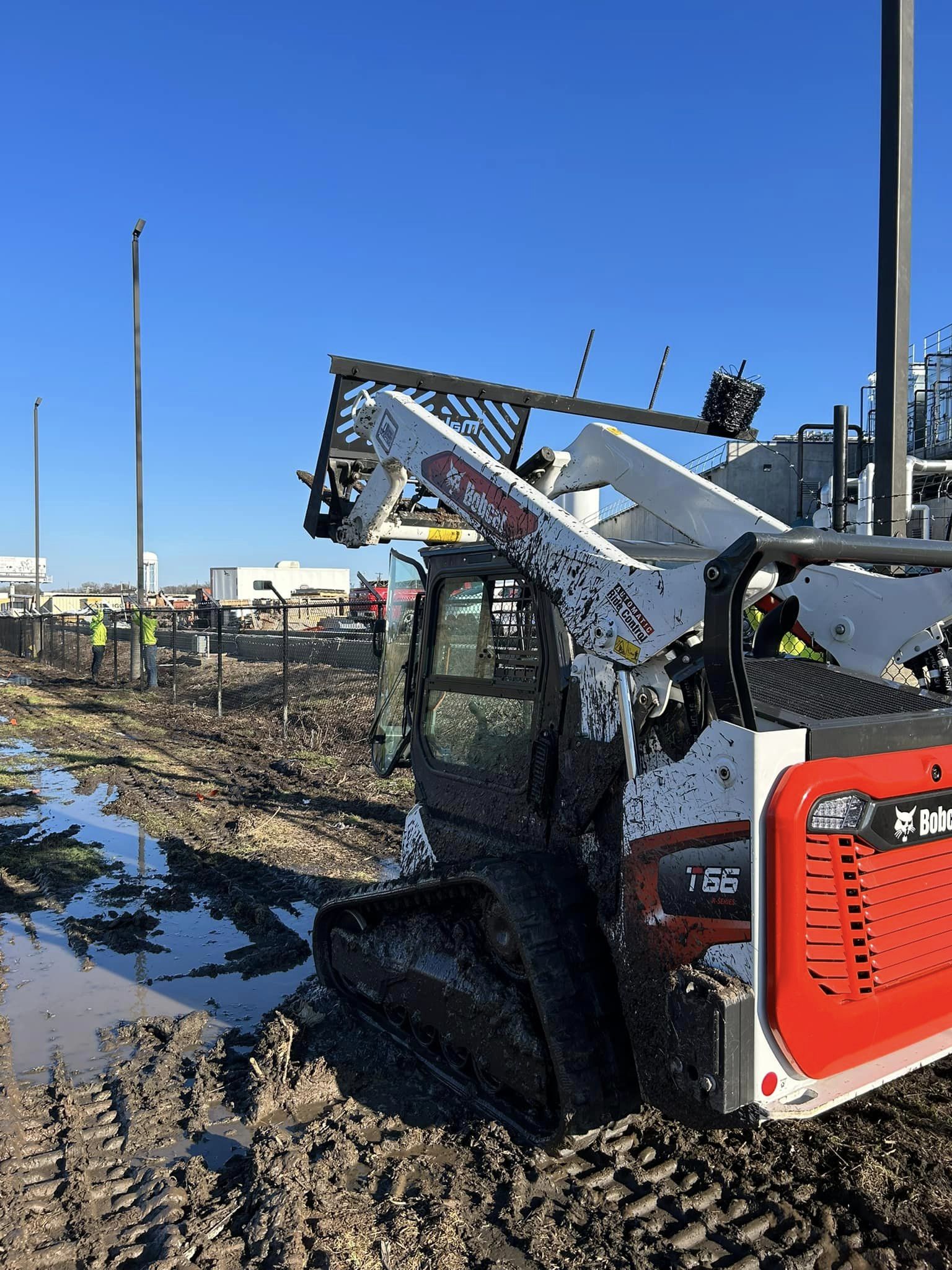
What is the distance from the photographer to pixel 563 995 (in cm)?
300

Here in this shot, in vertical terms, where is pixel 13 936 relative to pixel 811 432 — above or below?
below

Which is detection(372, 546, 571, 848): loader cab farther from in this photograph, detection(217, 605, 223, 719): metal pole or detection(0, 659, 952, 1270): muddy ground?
detection(217, 605, 223, 719): metal pole

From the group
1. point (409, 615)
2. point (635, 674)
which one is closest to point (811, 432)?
point (409, 615)

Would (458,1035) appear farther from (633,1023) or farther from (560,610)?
(560,610)

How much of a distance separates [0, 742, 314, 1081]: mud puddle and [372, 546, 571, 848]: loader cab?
1.69 m

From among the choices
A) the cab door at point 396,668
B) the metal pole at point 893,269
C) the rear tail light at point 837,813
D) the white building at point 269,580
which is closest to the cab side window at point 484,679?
the cab door at point 396,668

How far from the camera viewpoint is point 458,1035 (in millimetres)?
3633

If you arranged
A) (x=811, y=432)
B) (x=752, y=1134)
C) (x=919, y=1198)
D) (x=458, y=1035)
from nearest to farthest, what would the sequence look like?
(x=919, y=1198) < (x=752, y=1134) < (x=458, y=1035) < (x=811, y=432)

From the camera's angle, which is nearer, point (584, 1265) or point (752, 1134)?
point (584, 1265)

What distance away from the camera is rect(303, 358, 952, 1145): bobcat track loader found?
2.45 metres

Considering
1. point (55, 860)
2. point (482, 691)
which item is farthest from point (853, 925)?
point (55, 860)

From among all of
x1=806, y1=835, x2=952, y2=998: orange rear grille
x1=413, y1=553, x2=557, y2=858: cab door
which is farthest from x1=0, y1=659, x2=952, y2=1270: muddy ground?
x1=413, y1=553, x2=557, y2=858: cab door

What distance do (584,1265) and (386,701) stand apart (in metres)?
3.03

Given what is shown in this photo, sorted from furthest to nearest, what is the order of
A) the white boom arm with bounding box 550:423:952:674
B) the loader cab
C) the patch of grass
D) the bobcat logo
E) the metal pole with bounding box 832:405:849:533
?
the metal pole with bounding box 832:405:849:533, the patch of grass, the loader cab, the white boom arm with bounding box 550:423:952:674, the bobcat logo
